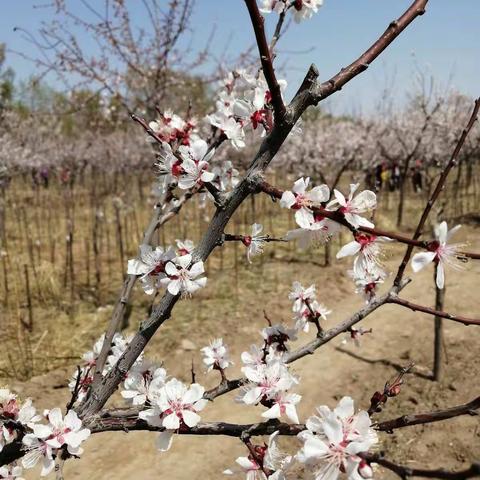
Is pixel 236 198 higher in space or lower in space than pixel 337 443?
higher

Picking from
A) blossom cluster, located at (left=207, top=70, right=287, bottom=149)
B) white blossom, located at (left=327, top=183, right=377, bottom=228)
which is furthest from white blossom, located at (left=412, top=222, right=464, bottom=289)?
blossom cluster, located at (left=207, top=70, right=287, bottom=149)

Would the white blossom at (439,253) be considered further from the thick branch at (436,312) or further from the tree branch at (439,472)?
the tree branch at (439,472)

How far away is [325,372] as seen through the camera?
14.6ft

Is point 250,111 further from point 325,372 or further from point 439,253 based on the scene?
point 325,372

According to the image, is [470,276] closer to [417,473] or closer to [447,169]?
[447,169]

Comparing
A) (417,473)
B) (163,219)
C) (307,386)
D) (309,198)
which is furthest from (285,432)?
(307,386)

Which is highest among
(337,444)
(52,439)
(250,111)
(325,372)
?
(250,111)

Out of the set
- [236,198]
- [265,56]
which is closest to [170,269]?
[236,198]

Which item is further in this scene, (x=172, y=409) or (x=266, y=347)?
(x=266, y=347)

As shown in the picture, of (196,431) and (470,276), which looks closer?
(196,431)

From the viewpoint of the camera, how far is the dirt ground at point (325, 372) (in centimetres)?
335

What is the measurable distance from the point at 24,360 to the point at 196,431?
13.3 ft

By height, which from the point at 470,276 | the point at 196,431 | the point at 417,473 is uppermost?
the point at 417,473

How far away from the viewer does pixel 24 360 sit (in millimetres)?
4676
